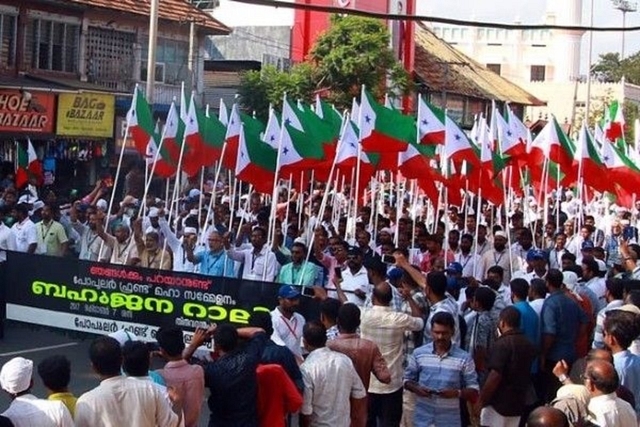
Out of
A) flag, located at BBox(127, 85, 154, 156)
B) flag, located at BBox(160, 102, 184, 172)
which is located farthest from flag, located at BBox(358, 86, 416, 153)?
flag, located at BBox(127, 85, 154, 156)

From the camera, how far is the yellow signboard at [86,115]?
3052 centimetres

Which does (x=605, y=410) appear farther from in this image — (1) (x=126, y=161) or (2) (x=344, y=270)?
(1) (x=126, y=161)

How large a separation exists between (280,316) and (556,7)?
225 ft

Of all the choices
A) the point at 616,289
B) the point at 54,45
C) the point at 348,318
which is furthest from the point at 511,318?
the point at 54,45

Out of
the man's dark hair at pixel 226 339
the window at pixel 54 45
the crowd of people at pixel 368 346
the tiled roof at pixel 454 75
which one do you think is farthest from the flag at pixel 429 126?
the tiled roof at pixel 454 75

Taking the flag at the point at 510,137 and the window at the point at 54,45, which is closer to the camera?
the flag at the point at 510,137

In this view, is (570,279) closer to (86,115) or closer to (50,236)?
(50,236)

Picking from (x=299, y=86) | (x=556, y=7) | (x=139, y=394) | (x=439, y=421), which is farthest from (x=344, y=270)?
(x=556, y=7)

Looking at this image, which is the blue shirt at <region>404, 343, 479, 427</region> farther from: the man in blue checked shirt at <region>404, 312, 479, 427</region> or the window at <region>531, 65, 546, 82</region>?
the window at <region>531, 65, 546, 82</region>

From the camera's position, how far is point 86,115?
31219 mm

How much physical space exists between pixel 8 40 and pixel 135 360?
25585 millimetres

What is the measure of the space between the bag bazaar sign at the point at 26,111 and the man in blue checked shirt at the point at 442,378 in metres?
22.0

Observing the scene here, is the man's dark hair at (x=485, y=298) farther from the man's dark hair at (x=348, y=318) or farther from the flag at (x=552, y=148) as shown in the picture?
the flag at (x=552, y=148)

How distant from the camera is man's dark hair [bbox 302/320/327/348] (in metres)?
8.18
